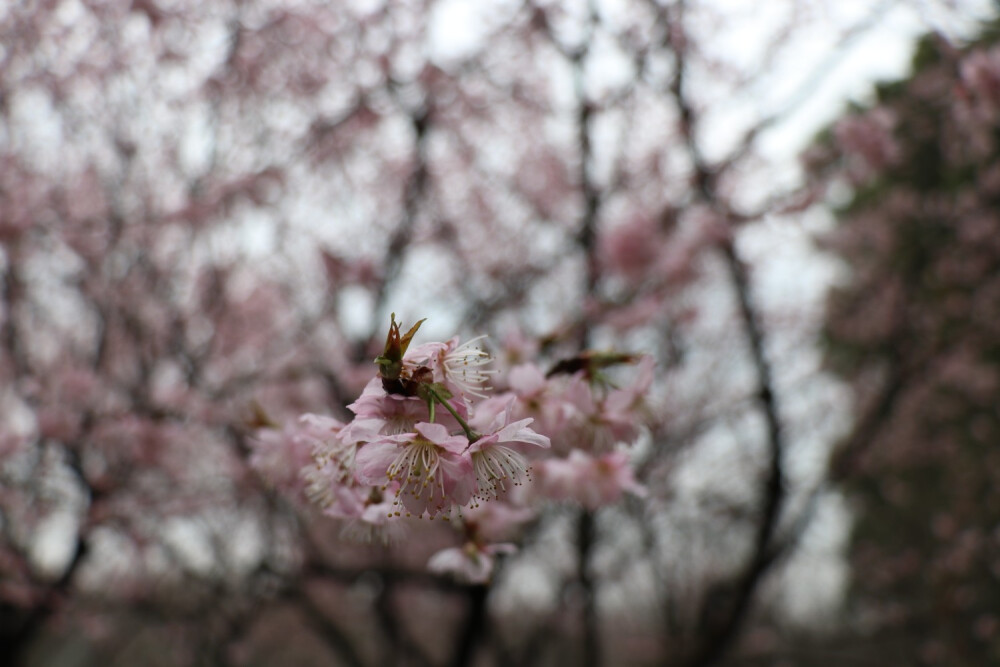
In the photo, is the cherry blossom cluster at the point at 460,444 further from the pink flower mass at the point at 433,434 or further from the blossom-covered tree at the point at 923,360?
the blossom-covered tree at the point at 923,360

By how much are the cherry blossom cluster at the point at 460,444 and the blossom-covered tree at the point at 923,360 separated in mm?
3097

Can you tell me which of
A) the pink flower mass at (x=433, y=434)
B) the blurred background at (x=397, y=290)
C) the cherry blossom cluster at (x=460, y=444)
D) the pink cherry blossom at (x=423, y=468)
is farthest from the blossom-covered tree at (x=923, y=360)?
the pink cherry blossom at (x=423, y=468)

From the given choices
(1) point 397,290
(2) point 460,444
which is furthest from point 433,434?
(1) point 397,290

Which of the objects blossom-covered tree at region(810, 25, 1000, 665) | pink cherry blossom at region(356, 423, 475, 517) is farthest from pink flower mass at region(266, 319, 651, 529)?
blossom-covered tree at region(810, 25, 1000, 665)

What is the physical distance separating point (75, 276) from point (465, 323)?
3037 millimetres

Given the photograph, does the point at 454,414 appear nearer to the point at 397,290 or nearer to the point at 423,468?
the point at 423,468

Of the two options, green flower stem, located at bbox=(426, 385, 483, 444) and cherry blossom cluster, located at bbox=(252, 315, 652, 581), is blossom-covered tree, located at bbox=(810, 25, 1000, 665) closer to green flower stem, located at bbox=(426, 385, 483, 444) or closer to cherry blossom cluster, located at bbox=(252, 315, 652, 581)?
→ cherry blossom cluster, located at bbox=(252, 315, 652, 581)

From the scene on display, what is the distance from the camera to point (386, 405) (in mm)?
929

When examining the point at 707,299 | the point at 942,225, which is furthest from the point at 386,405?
the point at 942,225

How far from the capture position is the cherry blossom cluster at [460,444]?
906 millimetres

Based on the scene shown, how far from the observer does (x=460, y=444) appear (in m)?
0.88

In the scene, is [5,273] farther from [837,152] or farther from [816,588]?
[816,588]

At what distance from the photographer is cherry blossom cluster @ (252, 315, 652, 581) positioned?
2.97 feet

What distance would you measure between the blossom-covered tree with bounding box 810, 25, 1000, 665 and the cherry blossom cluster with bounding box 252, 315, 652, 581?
3.10 meters
